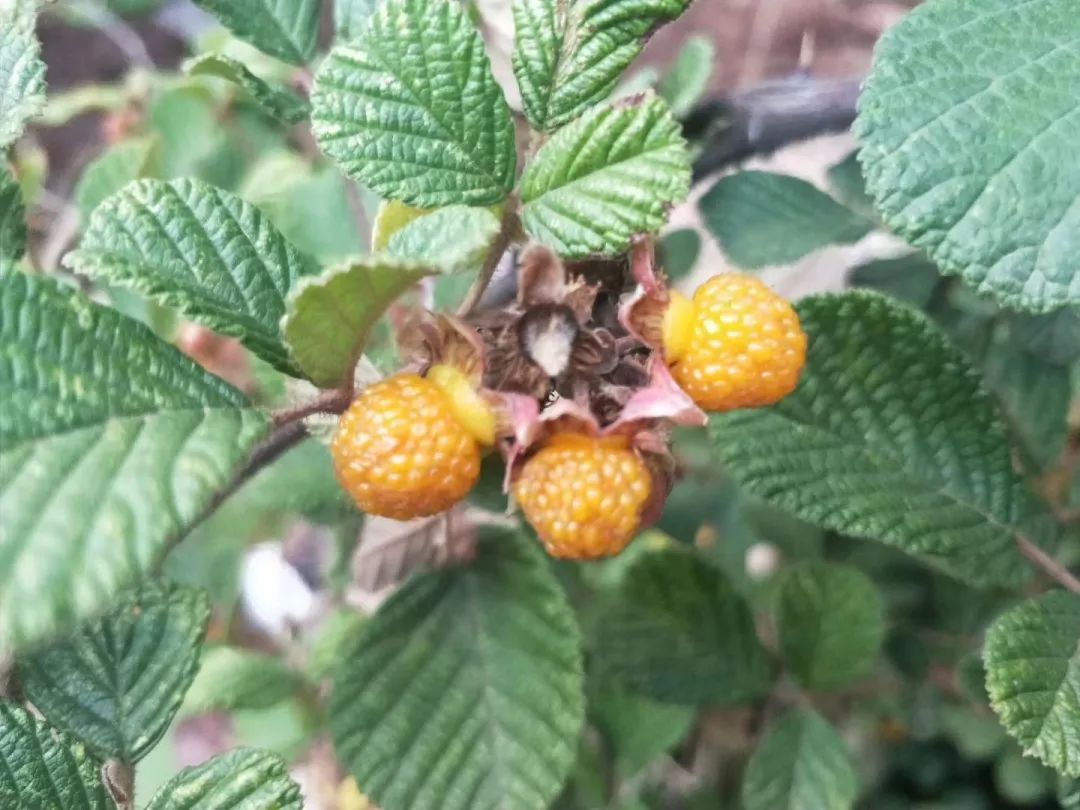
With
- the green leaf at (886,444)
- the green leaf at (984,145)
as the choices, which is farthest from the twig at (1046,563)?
the green leaf at (984,145)

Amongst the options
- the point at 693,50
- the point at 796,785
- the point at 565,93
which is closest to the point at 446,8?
the point at 565,93

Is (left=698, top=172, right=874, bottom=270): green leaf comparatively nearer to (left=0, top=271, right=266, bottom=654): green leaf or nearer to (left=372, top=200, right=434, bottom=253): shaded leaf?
(left=372, top=200, right=434, bottom=253): shaded leaf

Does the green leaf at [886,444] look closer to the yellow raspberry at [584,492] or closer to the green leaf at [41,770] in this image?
the yellow raspberry at [584,492]

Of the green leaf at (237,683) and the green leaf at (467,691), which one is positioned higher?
the green leaf at (467,691)

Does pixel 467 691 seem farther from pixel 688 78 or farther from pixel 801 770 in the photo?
pixel 688 78

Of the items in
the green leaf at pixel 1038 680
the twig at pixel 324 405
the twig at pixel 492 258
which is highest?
the twig at pixel 492 258

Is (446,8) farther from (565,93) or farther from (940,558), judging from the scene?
(940,558)

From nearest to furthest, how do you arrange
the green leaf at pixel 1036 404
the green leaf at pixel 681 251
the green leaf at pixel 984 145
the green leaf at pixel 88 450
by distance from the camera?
1. the green leaf at pixel 88 450
2. the green leaf at pixel 984 145
3. the green leaf at pixel 1036 404
4. the green leaf at pixel 681 251
